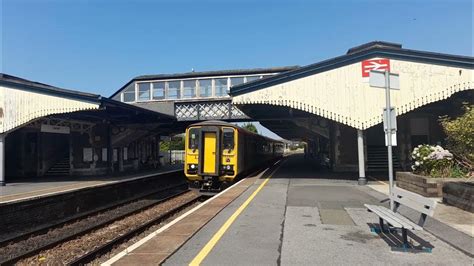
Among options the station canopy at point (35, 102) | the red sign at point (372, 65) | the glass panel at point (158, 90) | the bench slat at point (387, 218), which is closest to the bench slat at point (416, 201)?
the bench slat at point (387, 218)

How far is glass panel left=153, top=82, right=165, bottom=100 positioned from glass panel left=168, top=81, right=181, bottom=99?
2.13 feet

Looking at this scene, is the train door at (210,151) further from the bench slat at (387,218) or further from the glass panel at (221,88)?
the glass panel at (221,88)

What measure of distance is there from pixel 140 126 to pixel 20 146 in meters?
8.47

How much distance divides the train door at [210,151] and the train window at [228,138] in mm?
431

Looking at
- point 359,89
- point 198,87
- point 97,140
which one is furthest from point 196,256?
point 198,87

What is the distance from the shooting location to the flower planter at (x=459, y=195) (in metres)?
9.21

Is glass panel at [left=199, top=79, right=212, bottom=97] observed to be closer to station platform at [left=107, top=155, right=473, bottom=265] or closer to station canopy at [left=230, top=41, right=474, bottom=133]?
station canopy at [left=230, top=41, right=474, bottom=133]

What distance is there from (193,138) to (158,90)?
20.0m

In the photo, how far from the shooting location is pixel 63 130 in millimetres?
25078

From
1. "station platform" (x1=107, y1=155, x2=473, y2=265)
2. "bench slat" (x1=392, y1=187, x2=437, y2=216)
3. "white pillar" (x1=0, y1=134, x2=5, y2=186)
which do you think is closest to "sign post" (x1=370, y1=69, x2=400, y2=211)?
"bench slat" (x1=392, y1=187, x2=437, y2=216)

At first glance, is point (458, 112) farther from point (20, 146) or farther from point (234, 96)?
point (20, 146)

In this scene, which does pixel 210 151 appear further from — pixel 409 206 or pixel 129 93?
pixel 129 93

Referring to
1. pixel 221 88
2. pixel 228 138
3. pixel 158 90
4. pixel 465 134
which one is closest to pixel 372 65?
pixel 228 138

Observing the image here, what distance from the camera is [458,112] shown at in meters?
21.8
